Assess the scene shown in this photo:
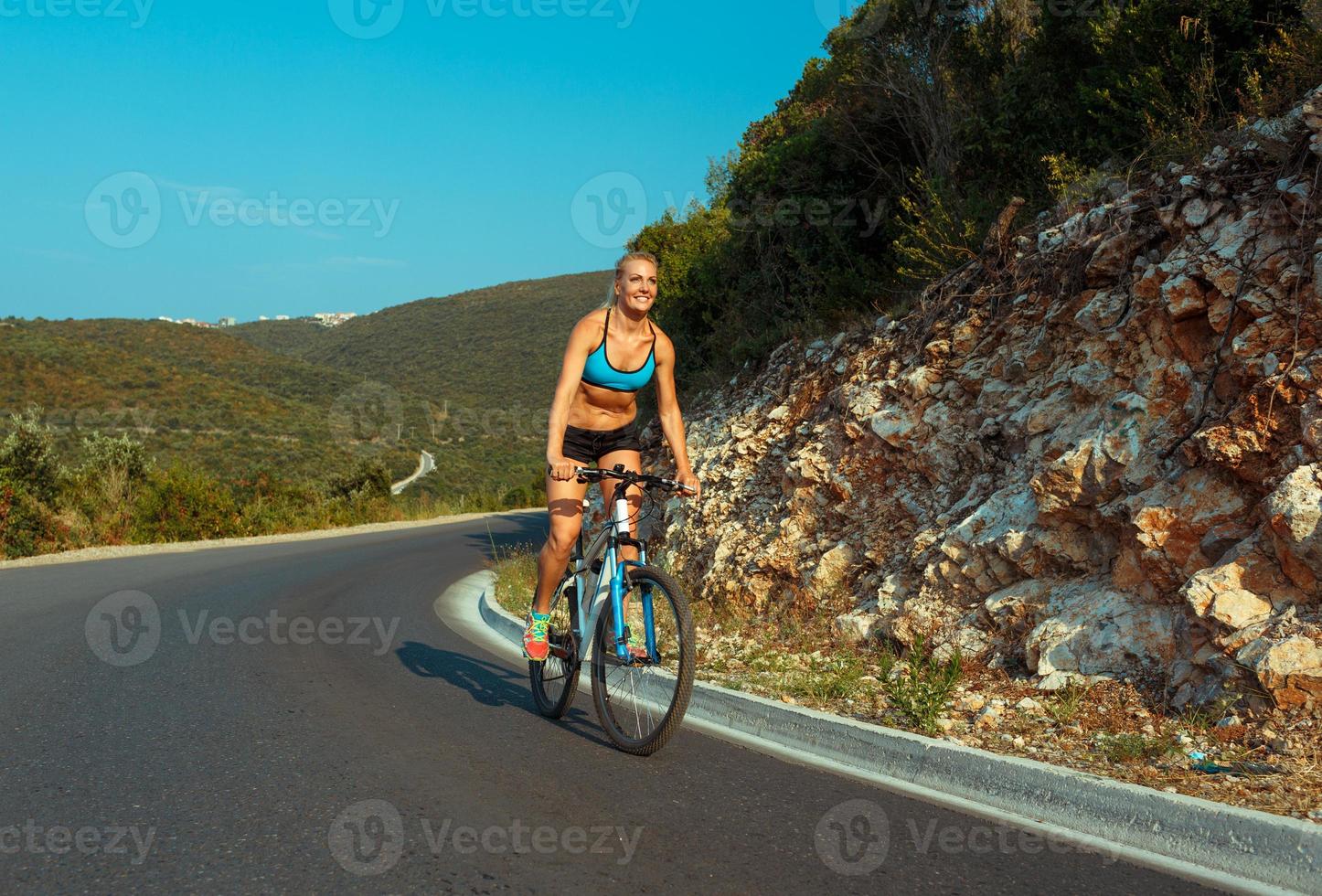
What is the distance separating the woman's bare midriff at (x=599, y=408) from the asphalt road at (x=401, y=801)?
174cm

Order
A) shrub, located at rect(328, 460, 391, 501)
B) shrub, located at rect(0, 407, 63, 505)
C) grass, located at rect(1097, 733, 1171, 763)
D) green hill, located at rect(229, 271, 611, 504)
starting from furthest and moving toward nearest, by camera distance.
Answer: green hill, located at rect(229, 271, 611, 504), shrub, located at rect(328, 460, 391, 501), shrub, located at rect(0, 407, 63, 505), grass, located at rect(1097, 733, 1171, 763)

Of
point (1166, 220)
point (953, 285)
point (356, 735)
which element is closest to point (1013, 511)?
point (1166, 220)

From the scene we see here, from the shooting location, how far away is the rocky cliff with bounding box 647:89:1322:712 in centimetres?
511

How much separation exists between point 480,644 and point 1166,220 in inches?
243

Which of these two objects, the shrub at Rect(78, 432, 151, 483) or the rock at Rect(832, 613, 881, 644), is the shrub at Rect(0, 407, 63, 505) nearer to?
the shrub at Rect(78, 432, 151, 483)

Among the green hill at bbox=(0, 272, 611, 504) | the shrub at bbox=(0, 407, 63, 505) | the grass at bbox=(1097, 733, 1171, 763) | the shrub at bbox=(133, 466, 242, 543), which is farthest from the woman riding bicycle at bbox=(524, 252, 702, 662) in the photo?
the green hill at bbox=(0, 272, 611, 504)

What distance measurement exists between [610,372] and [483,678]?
110 inches

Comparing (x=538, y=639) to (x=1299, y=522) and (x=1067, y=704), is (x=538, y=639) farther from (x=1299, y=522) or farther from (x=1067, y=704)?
(x=1299, y=522)

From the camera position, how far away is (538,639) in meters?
5.82

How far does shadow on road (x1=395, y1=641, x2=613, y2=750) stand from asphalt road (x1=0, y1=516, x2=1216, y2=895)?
3cm

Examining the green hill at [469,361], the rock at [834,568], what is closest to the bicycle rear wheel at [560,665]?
the rock at [834,568]

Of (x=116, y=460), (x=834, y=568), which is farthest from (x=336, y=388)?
(x=834, y=568)

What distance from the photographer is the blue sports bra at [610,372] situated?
557 cm

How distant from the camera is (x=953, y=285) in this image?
8.89m
